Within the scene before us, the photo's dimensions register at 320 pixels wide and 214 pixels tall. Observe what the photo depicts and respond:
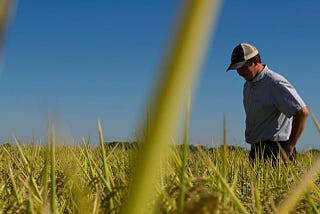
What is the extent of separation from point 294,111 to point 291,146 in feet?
0.97

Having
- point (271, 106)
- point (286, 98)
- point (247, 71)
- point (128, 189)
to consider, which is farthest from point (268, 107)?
point (128, 189)

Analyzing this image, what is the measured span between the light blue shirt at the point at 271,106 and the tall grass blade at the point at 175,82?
3761 mm

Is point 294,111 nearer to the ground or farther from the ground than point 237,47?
nearer to the ground

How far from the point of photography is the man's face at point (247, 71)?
412 cm

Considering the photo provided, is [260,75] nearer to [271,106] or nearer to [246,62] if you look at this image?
[246,62]

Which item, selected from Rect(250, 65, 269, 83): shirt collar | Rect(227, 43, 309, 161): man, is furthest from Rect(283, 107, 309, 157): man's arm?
Rect(250, 65, 269, 83): shirt collar

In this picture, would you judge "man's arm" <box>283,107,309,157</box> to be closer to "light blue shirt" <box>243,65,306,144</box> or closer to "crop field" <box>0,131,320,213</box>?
"light blue shirt" <box>243,65,306,144</box>

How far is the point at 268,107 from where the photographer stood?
13.2 feet

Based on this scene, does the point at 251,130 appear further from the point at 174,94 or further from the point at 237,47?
the point at 174,94

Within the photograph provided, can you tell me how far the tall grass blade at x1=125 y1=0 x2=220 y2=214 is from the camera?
13 centimetres

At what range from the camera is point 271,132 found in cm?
392

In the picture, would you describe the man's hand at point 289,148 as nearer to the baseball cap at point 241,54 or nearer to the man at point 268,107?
→ the man at point 268,107

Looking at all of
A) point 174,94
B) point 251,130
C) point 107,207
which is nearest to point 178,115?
point 174,94

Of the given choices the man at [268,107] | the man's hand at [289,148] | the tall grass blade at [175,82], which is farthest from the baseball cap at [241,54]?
the tall grass blade at [175,82]
